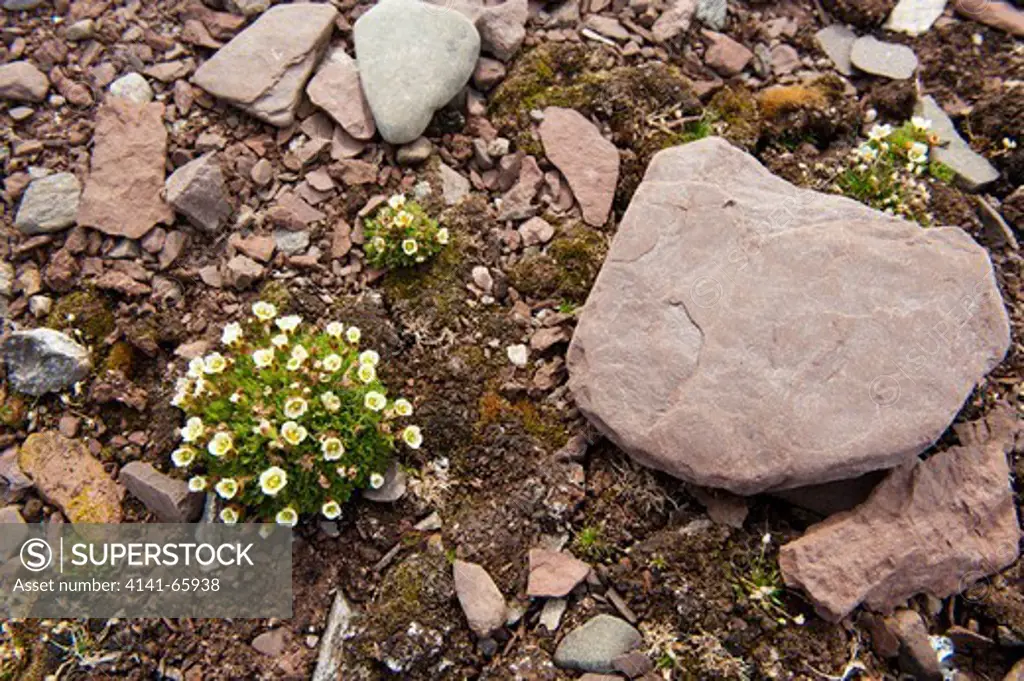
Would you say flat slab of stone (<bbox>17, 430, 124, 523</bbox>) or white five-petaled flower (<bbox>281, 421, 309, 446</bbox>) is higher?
white five-petaled flower (<bbox>281, 421, 309, 446</bbox>)

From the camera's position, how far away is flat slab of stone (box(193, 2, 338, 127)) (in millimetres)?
5973

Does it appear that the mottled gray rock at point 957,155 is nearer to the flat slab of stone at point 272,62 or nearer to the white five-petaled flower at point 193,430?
the flat slab of stone at point 272,62

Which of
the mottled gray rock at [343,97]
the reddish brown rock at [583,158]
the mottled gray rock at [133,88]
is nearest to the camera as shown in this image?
the reddish brown rock at [583,158]

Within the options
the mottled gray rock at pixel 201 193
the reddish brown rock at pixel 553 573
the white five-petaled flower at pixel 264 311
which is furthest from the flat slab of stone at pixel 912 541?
the mottled gray rock at pixel 201 193

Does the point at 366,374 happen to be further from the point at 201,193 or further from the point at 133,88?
the point at 133,88

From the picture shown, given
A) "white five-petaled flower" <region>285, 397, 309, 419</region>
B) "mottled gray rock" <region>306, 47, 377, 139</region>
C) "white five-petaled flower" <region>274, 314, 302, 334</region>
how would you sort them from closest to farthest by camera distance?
"white five-petaled flower" <region>285, 397, 309, 419</region>, "white five-petaled flower" <region>274, 314, 302, 334</region>, "mottled gray rock" <region>306, 47, 377, 139</region>

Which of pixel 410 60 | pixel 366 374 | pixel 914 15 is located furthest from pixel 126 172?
pixel 914 15

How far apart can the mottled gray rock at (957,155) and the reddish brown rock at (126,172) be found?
5899mm

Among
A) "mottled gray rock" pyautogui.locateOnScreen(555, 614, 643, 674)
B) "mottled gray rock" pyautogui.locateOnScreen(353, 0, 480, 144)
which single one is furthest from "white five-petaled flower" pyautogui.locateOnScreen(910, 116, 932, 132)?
"mottled gray rock" pyautogui.locateOnScreen(555, 614, 643, 674)

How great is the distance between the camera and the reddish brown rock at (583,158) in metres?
5.82

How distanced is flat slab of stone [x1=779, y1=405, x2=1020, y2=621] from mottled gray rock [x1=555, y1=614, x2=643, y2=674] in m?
0.99

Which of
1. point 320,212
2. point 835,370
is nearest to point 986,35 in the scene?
point 835,370

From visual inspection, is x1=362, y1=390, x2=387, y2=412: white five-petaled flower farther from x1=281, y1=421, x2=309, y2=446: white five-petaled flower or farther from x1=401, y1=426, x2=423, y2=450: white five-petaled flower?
x1=281, y1=421, x2=309, y2=446: white five-petaled flower

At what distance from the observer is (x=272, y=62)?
6.02 metres
